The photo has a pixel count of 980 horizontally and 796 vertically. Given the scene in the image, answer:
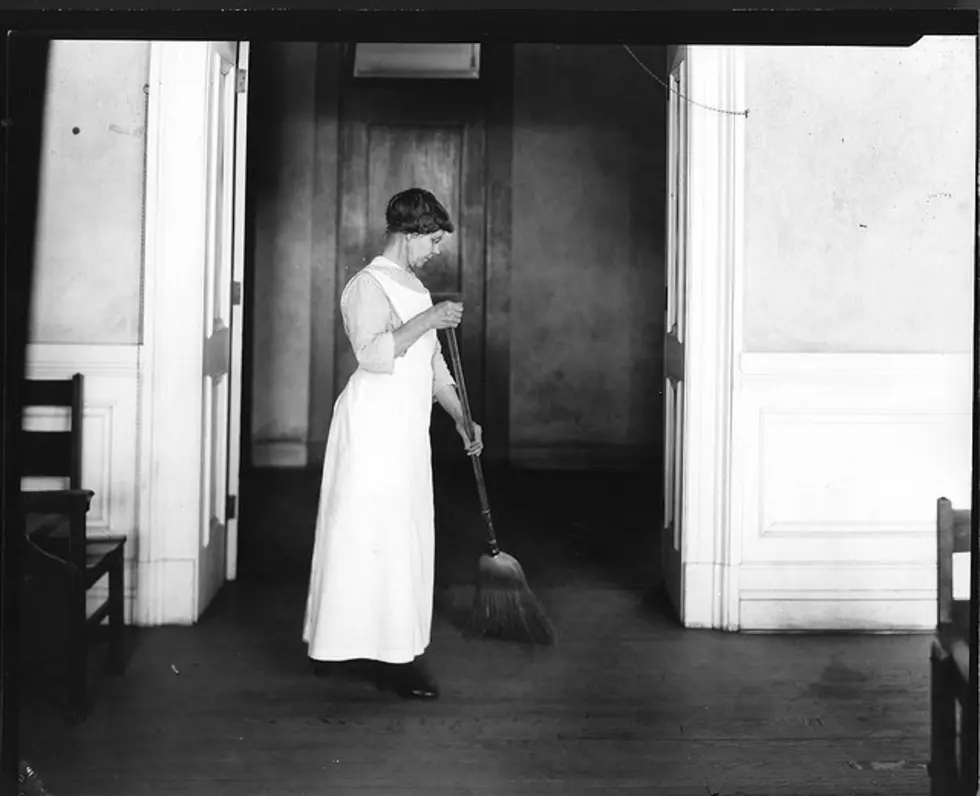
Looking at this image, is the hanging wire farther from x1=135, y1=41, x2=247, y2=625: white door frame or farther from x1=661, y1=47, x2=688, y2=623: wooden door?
x1=135, y1=41, x2=247, y2=625: white door frame

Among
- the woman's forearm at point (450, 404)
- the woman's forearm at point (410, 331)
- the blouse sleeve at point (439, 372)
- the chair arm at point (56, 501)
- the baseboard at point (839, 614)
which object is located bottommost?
the baseboard at point (839, 614)

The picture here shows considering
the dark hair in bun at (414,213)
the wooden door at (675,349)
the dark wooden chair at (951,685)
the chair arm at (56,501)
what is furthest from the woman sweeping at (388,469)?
the dark wooden chair at (951,685)

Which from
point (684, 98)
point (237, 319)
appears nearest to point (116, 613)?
point (237, 319)

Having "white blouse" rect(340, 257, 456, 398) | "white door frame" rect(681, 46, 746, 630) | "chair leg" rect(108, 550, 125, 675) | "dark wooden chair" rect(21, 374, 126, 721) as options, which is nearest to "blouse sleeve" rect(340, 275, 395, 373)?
"white blouse" rect(340, 257, 456, 398)

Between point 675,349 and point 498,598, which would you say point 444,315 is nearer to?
point 498,598

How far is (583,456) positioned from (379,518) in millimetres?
595

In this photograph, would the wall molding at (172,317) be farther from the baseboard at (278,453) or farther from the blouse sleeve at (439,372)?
the blouse sleeve at (439,372)

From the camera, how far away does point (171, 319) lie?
2.49 m

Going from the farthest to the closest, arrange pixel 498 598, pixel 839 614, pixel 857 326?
pixel 857 326, pixel 839 614, pixel 498 598

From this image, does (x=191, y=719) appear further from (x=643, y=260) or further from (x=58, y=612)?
(x=643, y=260)

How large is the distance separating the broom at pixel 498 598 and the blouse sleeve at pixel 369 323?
0.14 meters

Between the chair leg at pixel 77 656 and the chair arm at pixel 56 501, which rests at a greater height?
the chair arm at pixel 56 501

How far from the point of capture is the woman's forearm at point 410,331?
7.75 ft

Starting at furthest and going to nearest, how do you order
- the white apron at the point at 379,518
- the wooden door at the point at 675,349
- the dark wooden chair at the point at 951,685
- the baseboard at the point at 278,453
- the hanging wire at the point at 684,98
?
the wooden door at the point at 675,349, the hanging wire at the point at 684,98, the baseboard at the point at 278,453, the white apron at the point at 379,518, the dark wooden chair at the point at 951,685
